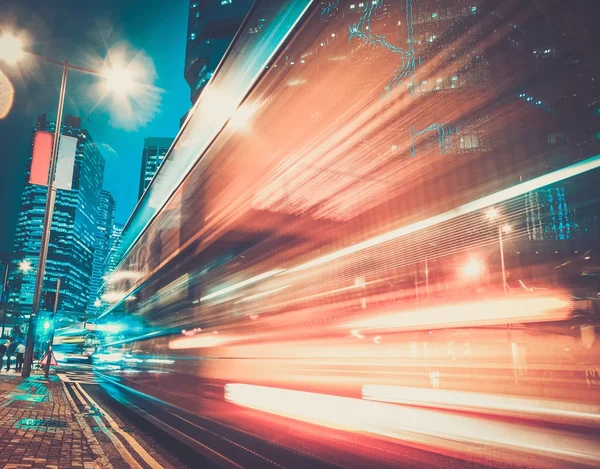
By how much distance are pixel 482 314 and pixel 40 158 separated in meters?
12.9

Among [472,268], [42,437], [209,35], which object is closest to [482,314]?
[472,268]

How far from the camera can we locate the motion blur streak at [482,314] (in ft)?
11.2

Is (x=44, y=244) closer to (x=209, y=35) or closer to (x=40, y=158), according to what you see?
(x=40, y=158)

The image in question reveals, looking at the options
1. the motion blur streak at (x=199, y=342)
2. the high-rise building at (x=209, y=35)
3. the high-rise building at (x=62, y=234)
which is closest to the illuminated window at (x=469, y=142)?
the motion blur streak at (x=199, y=342)

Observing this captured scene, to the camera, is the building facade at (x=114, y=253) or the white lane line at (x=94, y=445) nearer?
the white lane line at (x=94, y=445)

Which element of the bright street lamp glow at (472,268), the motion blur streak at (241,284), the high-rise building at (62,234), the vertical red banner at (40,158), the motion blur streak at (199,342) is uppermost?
the high-rise building at (62,234)

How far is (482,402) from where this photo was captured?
366 centimetres

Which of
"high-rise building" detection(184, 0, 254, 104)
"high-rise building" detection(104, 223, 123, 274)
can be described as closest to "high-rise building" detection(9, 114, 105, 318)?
"high-rise building" detection(184, 0, 254, 104)

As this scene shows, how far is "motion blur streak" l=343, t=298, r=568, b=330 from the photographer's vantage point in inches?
134

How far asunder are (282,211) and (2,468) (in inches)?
146

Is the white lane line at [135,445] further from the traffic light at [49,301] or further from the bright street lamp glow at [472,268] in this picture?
the traffic light at [49,301]

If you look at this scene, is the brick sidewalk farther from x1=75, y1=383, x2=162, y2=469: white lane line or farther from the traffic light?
the traffic light

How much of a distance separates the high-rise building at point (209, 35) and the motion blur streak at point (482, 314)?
55.5 metres

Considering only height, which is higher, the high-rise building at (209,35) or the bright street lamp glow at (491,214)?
the high-rise building at (209,35)
